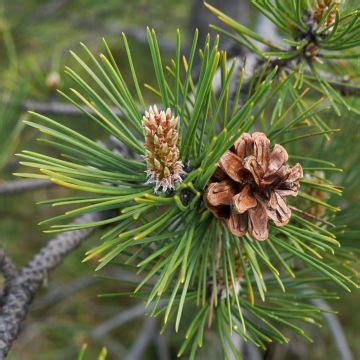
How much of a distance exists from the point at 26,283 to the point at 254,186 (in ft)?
1.06

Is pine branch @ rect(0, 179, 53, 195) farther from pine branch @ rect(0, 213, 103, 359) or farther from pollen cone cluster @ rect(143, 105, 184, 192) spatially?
pollen cone cluster @ rect(143, 105, 184, 192)

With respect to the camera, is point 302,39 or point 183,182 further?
point 302,39

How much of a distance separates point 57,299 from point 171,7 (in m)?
0.97

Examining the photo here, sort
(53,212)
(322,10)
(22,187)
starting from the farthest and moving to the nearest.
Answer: (53,212), (22,187), (322,10)

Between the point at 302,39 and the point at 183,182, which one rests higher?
the point at 302,39

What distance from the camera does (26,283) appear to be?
65 cm

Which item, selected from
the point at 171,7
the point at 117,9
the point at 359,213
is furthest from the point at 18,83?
the point at 171,7

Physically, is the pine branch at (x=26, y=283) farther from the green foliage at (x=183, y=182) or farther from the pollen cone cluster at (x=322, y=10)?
the pollen cone cluster at (x=322, y=10)

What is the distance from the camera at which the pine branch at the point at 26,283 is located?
591mm

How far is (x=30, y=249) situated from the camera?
1.54 metres

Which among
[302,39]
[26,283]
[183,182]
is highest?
[302,39]

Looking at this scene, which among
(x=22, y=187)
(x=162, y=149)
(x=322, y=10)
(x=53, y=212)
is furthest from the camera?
(x=53, y=212)

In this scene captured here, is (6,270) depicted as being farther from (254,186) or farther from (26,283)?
(254,186)

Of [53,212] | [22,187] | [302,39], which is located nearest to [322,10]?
[302,39]
